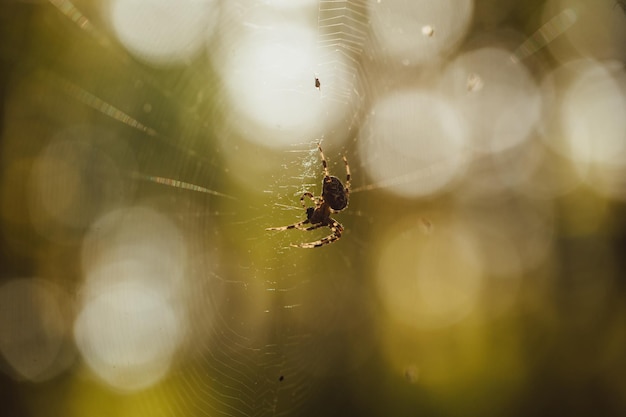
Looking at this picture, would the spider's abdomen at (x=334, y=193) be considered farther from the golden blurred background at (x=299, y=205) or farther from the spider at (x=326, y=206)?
the golden blurred background at (x=299, y=205)

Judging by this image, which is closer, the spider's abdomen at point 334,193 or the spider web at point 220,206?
the spider's abdomen at point 334,193

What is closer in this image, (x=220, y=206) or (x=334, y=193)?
(x=334, y=193)

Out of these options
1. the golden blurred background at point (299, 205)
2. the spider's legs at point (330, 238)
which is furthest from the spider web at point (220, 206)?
the spider's legs at point (330, 238)

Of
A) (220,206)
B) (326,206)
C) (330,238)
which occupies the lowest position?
(330,238)

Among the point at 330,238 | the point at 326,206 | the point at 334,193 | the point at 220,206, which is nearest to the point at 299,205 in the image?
the point at 326,206

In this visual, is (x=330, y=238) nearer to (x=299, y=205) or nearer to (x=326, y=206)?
(x=326, y=206)

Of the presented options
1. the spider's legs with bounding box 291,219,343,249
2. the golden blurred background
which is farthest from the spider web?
the spider's legs with bounding box 291,219,343,249
